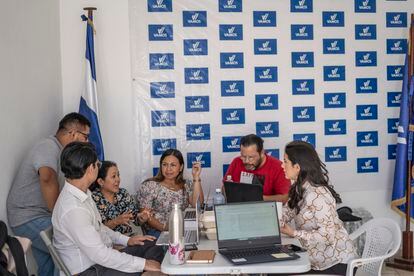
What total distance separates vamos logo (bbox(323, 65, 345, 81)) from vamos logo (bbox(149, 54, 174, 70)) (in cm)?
137

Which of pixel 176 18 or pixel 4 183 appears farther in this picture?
pixel 176 18

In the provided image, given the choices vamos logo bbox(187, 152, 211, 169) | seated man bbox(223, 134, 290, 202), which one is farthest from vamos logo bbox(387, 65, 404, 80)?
vamos logo bbox(187, 152, 211, 169)

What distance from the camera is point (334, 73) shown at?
4.07 metres

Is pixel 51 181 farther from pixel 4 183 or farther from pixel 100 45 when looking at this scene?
pixel 100 45

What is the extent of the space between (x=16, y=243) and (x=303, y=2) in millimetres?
3118

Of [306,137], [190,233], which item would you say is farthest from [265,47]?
[190,233]

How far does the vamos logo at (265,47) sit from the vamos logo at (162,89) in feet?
2.61

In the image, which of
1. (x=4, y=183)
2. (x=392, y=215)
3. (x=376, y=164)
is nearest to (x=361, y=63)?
(x=376, y=164)

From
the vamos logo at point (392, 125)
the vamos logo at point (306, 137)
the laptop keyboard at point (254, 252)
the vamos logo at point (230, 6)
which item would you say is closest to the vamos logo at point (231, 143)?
the vamos logo at point (306, 137)

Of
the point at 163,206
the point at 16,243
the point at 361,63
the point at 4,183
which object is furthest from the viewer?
the point at 361,63

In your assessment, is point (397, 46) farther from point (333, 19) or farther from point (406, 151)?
point (406, 151)

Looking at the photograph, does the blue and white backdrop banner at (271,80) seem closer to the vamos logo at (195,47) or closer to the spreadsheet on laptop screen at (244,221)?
the vamos logo at (195,47)

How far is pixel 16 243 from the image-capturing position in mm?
1934

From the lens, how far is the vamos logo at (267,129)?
157 inches
